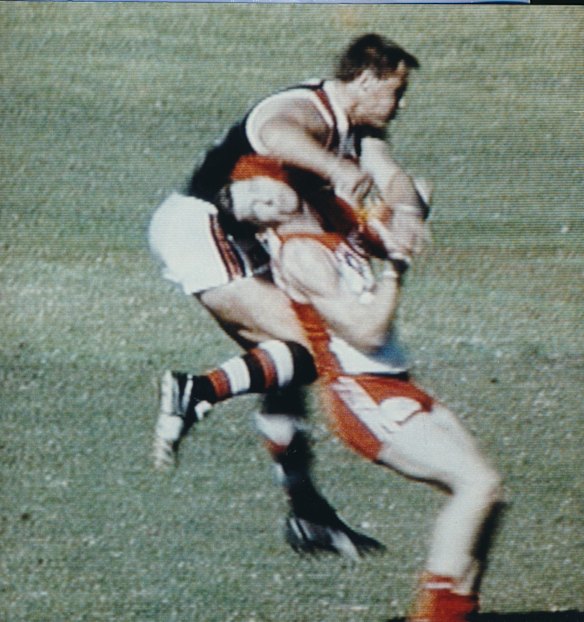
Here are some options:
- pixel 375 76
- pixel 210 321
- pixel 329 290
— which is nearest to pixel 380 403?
pixel 329 290

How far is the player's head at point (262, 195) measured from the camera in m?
4.82

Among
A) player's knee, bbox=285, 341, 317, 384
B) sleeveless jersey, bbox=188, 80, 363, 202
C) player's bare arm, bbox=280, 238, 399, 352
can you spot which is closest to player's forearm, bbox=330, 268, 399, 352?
player's bare arm, bbox=280, 238, 399, 352

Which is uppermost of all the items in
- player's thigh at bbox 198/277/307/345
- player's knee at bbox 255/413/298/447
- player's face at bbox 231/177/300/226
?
player's face at bbox 231/177/300/226

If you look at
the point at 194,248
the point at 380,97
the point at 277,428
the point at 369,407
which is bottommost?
the point at 277,428

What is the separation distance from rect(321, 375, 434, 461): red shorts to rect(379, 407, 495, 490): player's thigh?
22 mm

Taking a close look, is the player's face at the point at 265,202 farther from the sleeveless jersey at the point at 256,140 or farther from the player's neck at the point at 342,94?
the player's neck at the point at 342,94

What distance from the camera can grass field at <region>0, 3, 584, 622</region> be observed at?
4.84m

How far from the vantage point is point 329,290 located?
4816mm

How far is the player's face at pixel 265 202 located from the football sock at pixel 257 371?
12.5 inches

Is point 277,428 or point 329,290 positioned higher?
point 329,290

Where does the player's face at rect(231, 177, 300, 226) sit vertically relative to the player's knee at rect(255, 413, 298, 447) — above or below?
above

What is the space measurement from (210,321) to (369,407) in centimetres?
46

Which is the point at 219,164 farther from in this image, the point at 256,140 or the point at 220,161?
the point at 256,140

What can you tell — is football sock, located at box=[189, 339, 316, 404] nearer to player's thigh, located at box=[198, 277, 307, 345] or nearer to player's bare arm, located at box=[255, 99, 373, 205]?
player's thigh, located at box=[198, 277, 307, 345]
